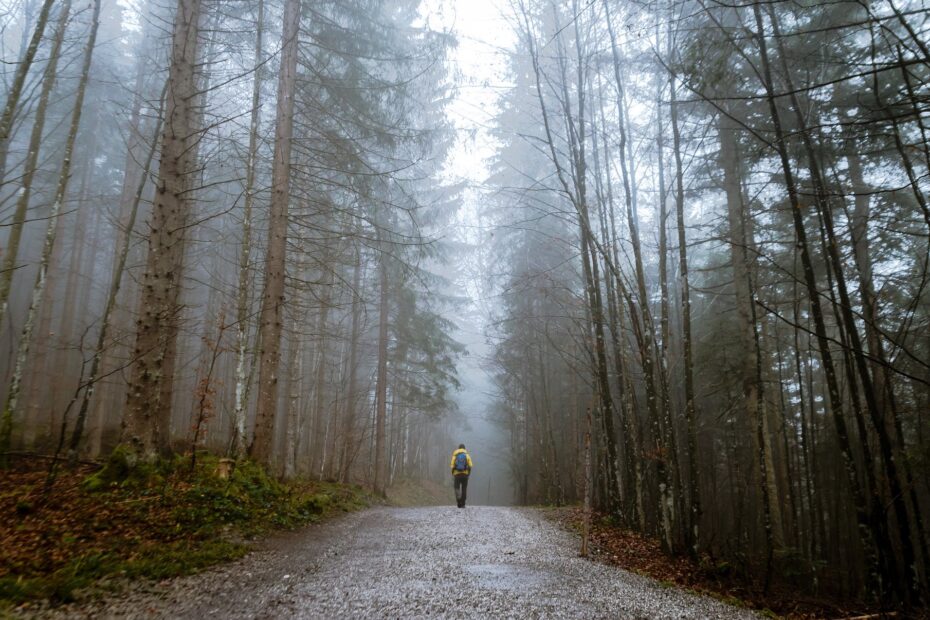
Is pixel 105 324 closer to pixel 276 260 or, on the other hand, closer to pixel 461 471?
pixel 276 260

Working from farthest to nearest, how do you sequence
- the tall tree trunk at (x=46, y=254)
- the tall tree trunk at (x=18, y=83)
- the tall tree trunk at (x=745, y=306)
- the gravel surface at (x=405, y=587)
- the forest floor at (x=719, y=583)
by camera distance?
the tall tree trunk at (x=745, y=306) < the tall tree trunk at (x=46, y=254) < the tall tree trunk at (x=18, y=83) < the forest floor at (x=719, y=583) < the gravel surface at (x=405, y=587)

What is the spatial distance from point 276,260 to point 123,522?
16.5 feet

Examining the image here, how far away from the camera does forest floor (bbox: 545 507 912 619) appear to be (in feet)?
18.5

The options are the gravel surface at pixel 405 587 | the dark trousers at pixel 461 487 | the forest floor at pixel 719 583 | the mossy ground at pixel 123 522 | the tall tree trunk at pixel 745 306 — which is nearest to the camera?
the gravel surface at pixel 405 587

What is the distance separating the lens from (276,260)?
923 centimetres

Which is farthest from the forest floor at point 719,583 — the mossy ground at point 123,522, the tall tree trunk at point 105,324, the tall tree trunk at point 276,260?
the tall tree trunk at point 105,324

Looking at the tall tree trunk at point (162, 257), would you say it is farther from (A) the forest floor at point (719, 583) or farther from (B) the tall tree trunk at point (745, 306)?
(B) the tall tree trunk at point (745, 306)

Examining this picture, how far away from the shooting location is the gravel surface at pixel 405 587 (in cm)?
376

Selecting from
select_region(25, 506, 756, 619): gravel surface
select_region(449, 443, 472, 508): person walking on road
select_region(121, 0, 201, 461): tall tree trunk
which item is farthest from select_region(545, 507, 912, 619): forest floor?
select_region(449, 443, 472, 508): person walking on road

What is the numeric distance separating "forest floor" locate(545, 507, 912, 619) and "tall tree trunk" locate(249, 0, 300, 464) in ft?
19.6

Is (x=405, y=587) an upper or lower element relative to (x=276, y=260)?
lower

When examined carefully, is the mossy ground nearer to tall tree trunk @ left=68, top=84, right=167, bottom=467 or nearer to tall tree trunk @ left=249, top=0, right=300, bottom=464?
tall tree trunk @ left=68, top=84, right=167, bottom=467

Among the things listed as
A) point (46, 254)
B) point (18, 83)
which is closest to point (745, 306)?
point (18, 83)

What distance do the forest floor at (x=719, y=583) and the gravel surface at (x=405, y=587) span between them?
0.59 metres
